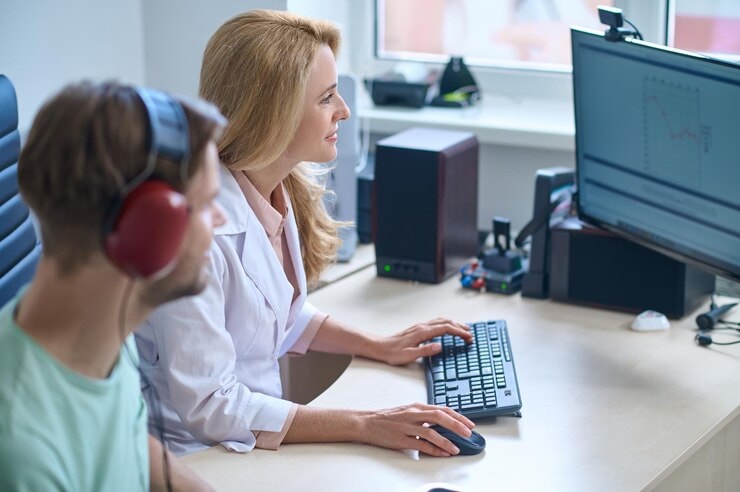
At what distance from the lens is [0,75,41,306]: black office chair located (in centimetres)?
183

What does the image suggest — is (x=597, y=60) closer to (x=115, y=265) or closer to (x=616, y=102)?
(x=616, y=102)

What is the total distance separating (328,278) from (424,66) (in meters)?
0.86

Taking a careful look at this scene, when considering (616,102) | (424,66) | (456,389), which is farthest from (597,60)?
(424,66)

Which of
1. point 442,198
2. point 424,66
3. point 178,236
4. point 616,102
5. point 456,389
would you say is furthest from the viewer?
point 424,66

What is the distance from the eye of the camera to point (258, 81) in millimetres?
1646

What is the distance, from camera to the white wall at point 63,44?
2352 mm

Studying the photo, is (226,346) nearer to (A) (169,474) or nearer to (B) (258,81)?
(A) (169,474)

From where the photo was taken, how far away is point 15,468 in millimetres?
1023

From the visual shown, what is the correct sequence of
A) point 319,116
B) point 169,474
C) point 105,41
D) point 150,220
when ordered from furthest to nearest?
1. point 105,41
2. point 319,116
3. point 169,474
4. point 150,220

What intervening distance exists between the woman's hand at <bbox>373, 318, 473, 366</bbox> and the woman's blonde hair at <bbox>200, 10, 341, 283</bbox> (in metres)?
0.40

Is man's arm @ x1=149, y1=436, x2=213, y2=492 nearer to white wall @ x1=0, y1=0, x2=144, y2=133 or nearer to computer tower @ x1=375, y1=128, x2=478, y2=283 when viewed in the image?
computer tower @ x1=375, y1=128, x2=478, y2=283

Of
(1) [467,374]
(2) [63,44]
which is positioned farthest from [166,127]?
(2) [63,44]

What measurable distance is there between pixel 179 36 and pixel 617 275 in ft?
4.08

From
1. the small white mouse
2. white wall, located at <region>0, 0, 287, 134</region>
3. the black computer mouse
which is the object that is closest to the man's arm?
the black computer mouse
